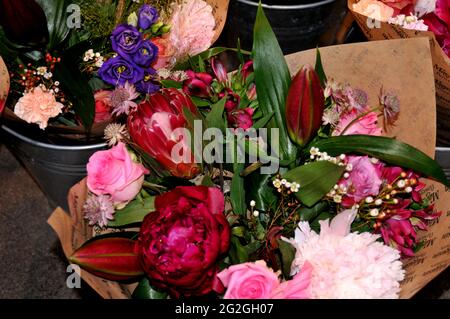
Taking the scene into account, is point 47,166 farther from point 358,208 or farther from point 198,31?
point 358,208

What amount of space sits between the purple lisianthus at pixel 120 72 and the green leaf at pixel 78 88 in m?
0.04

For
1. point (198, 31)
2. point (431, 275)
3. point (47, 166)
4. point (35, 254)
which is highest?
point (198, 31)

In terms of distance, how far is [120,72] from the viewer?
3.25ft

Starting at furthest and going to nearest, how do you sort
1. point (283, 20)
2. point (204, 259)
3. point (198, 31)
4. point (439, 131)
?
point (283, 20)
point (439, 131)
point (198, 31)
point (204, 259)

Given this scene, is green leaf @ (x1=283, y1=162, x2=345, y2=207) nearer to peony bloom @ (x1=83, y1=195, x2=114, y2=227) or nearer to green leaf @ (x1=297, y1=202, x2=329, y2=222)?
green leaf @ (x1=297, y1=202, x2=329, y2=222)

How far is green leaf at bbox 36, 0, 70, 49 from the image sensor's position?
40.2 inches

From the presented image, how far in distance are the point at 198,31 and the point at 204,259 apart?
46 cm

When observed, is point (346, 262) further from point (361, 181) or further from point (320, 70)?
point (320, 70)

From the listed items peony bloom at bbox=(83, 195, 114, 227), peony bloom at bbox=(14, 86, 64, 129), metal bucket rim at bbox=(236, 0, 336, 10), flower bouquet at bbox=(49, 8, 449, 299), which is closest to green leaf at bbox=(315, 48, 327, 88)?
flower bouquet at bbox=(49, 8, 449, 299)

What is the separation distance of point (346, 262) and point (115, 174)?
12.8 inches
